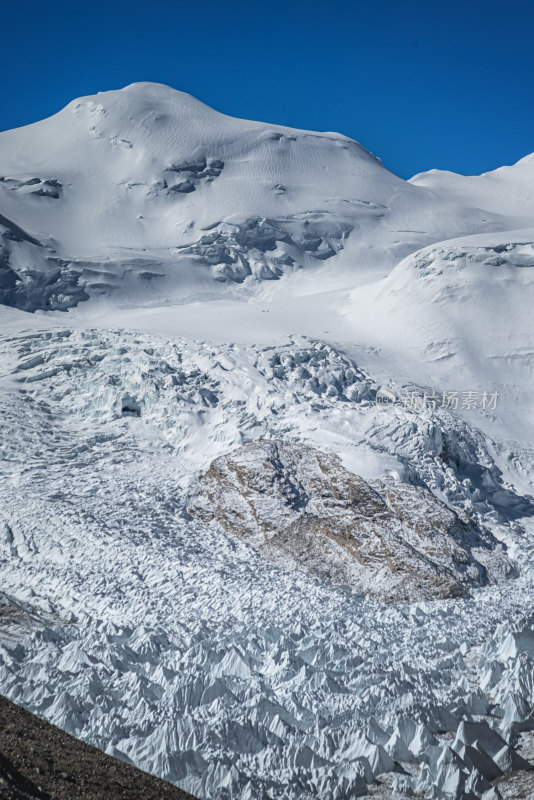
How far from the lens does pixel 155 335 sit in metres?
24.8

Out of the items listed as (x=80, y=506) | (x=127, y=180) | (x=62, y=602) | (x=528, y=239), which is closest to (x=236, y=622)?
(x=62, y=602)

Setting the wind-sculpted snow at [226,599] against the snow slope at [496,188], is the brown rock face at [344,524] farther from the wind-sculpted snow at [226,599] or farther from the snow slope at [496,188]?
the snow slope at [496,188]

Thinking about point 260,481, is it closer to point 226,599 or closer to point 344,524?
point 344,524

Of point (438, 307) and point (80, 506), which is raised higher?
point (438, 307)

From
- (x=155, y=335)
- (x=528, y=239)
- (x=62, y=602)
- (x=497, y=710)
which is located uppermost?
(x=528, y=239)

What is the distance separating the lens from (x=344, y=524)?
50.9 ft

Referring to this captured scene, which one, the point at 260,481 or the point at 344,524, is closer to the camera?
the point at 344,524

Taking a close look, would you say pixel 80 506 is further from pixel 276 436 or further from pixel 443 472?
pixel 443 472

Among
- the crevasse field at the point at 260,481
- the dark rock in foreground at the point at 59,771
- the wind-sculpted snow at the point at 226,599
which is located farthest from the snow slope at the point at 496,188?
the dark rock in foreground at the point at 59,771

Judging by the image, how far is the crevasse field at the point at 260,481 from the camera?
8.71m

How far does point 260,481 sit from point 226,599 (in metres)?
4.40

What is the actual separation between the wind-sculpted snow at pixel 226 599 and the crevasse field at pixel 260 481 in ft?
0.17

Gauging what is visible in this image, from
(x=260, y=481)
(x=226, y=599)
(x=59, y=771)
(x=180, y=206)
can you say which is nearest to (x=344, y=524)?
(x=260, y=481)

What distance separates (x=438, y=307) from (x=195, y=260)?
52.7 feet
